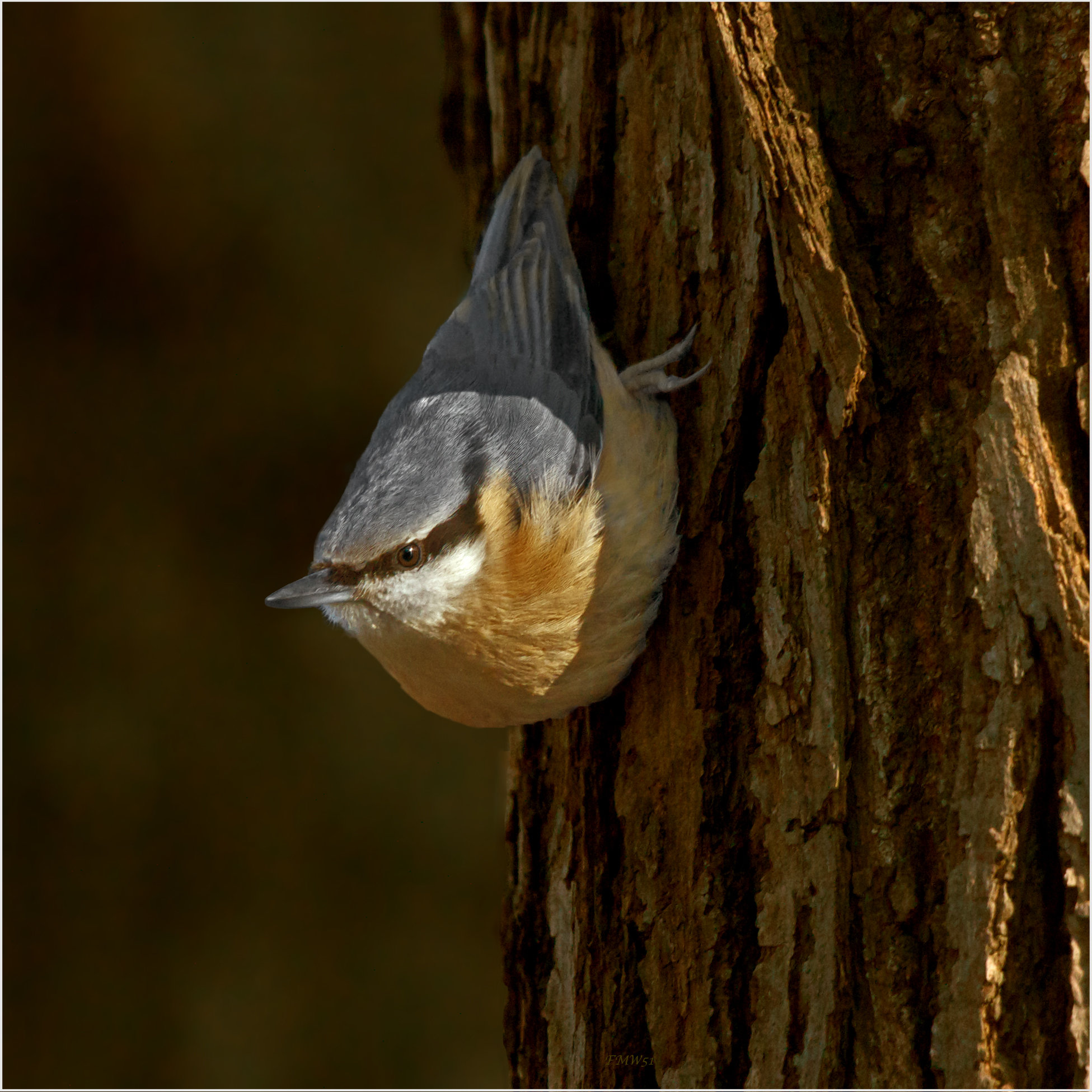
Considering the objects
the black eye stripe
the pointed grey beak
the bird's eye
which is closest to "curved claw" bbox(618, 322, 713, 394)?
the black eye stripe

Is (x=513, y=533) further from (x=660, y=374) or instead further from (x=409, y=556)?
(x=660, y=374)

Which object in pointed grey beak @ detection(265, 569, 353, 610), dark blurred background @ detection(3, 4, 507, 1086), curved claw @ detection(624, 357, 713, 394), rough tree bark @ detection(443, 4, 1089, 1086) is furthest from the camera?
dark blurred background @ detection(3, 4, 507, 1086)

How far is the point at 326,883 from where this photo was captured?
13.2ft

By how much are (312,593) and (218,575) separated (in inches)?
98.8

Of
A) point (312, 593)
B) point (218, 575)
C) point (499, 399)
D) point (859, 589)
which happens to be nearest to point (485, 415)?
point (499, 399)

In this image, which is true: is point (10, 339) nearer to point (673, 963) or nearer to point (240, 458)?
point (240, 458)

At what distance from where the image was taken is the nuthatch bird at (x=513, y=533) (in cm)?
161

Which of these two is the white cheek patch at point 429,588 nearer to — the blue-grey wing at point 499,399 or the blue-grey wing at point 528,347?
the blue-grey wing at point 499,399

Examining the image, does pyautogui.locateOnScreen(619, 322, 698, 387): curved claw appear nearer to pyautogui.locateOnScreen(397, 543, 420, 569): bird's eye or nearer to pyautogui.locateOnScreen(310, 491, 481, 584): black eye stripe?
pyautogui.locateOnScreen(310, 491, 481, 584): black eye stripe

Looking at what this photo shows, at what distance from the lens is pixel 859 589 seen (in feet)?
4.85

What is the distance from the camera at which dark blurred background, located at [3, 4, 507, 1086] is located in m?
3.70

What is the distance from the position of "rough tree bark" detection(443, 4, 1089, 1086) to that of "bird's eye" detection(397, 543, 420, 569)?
0.42m

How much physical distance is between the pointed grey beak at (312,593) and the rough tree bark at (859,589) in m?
0.52

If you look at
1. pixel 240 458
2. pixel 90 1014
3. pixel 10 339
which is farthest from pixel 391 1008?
pixel 10 339
